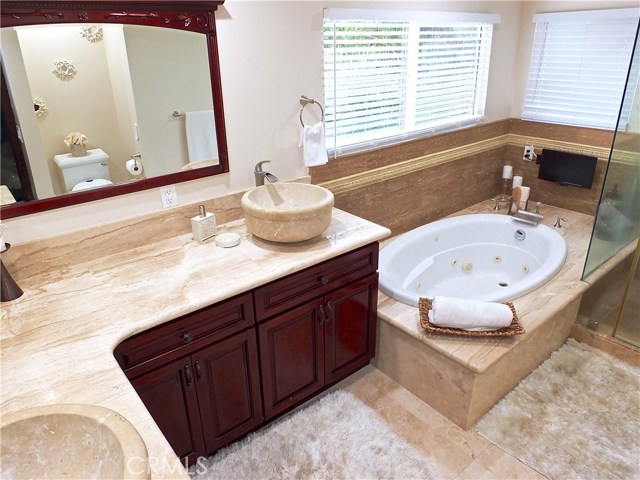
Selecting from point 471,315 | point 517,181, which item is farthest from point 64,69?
point 517,181

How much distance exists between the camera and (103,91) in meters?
1.79

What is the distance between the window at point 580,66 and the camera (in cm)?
320

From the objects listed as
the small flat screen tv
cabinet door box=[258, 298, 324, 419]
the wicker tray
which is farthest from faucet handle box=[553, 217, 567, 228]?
cabinet door box=[258, 298, 324, 419]

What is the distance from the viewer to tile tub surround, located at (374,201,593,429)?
218 centimetres

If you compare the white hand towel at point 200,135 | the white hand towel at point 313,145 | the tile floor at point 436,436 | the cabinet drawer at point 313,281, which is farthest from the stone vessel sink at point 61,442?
the white hand towel at point 313,145

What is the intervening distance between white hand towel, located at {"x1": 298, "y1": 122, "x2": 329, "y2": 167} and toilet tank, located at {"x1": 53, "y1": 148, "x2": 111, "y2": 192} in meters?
0.97

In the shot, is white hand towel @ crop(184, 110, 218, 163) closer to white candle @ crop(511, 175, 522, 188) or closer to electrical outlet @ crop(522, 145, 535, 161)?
white candle @ crop(511, 175, 522, 188)

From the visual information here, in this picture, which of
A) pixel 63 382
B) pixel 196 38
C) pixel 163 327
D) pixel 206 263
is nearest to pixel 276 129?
pixel 196 38

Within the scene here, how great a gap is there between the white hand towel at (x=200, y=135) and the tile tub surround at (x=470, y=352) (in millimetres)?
1191

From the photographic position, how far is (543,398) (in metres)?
2.39

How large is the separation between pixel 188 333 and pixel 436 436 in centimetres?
129

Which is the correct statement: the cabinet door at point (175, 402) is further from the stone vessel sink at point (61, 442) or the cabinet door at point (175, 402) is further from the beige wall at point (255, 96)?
the beige wall at point (255, 96)

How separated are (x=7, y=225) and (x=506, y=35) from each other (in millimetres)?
3458

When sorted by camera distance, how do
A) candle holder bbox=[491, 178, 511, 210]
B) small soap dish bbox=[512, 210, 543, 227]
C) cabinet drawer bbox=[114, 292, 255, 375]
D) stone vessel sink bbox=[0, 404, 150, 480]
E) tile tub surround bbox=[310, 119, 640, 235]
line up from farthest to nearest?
1. candle holder bbox=[491, 178, 511, 210]
2. small soap dish bbox=[512, 210, 543, 227]
3. tile tub surround bbox=[310, 119, 640, 235]
4. cabinet drawer bbox=[114, 292, 255, 375]
5. stone vessel sink bbox=[0, 404, 150, 480]
